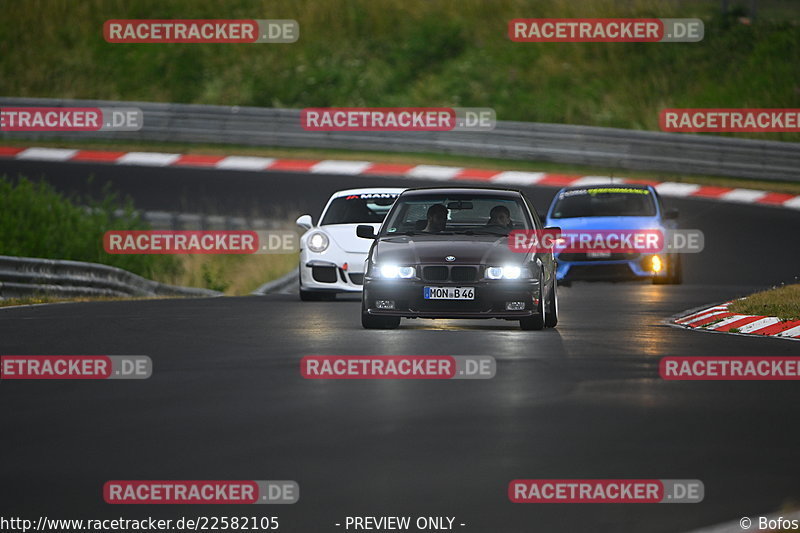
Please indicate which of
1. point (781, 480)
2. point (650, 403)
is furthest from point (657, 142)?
point (781, 480)

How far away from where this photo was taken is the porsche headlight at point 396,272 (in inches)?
600

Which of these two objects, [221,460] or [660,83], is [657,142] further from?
[221,460]

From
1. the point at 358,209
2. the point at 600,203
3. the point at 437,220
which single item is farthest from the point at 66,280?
the point at 600,203

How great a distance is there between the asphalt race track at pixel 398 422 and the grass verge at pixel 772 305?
102cm
